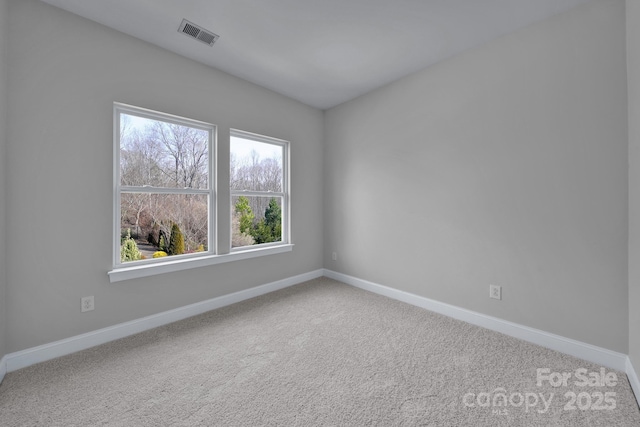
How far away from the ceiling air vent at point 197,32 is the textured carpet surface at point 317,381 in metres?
2.63

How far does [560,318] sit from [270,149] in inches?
134

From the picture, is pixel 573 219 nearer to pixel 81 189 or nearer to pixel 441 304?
pixel 441 304

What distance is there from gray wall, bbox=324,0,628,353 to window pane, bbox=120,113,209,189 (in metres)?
2.11

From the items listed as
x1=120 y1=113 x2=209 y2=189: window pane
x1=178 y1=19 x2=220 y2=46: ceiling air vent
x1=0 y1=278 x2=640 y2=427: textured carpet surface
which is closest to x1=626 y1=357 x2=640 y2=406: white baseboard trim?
x1=0 y1=278 x2=640 y2=427: textured carpet surface

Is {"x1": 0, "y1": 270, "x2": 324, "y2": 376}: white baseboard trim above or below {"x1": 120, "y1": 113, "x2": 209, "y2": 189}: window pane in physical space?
below

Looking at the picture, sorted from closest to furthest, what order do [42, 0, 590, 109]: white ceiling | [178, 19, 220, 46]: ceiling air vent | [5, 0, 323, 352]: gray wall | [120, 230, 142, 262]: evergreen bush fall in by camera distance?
[5, 0, 323, 352]: gray wall
[42, 0, 590, 109]: white ceiling
[178, 19, 220, 46]: ceiling air vent
[120, 230, 142, 262]: evergreen bush

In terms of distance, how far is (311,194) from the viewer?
3898 mm

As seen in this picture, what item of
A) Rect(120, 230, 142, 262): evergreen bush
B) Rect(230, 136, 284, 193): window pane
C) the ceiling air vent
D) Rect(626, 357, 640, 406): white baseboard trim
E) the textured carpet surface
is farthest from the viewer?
Rect(230, 136, 284, 193): window pane

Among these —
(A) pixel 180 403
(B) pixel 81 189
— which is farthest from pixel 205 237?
(A) pixel 180 403

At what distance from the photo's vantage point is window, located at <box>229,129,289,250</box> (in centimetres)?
310

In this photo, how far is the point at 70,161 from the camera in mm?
1983

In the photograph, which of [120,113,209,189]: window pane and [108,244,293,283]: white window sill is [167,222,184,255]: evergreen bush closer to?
[108,244,293,283]: white window sill

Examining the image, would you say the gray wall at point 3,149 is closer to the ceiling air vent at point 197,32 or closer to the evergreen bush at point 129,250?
the evergreen bush at point 129,250

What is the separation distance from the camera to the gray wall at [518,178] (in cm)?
182
